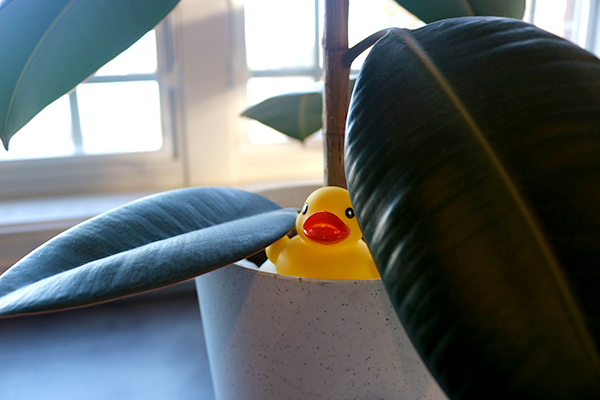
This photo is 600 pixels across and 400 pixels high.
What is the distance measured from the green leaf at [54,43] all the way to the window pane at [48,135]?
29.3 inches

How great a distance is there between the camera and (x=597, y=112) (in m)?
0.20

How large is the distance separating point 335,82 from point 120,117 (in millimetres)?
853

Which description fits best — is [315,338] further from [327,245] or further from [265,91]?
[265,91]

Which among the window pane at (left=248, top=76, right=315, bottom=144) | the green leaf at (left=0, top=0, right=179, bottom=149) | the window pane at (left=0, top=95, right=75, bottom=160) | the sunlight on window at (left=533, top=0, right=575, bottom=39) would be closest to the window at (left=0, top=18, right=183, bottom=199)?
the window pane at (left=0, top=95, right=75, bottom=160)

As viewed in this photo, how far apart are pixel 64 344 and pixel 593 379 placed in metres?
0.78

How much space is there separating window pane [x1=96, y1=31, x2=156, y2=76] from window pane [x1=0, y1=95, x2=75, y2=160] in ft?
0.43

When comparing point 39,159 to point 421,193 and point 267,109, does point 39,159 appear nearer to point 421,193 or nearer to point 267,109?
point 267,109

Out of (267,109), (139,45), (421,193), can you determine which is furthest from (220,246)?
(139,45)

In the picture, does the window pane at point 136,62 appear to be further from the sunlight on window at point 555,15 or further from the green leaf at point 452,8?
the sunlight on window at point 555,15

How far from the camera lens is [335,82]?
16.5 inches

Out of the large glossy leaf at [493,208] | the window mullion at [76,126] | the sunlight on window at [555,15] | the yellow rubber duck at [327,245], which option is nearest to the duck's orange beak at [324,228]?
the yellow rubber duck at [327,245]

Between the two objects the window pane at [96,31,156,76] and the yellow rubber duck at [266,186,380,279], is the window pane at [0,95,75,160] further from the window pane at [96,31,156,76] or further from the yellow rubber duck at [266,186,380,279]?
the yellow rubber duck at [266,186,380,279]

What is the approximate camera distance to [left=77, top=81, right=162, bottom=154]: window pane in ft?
3.53

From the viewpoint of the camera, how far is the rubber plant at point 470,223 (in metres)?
0.16
